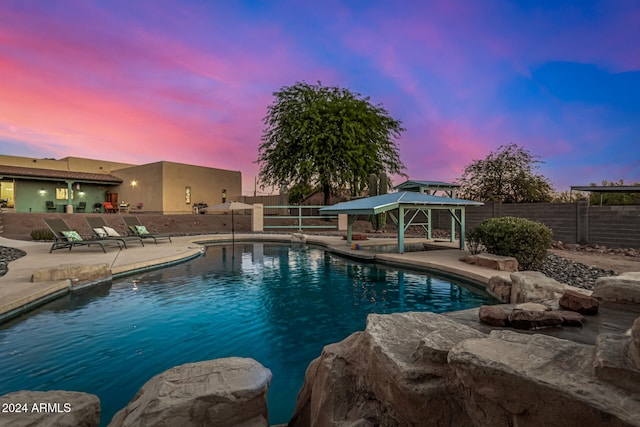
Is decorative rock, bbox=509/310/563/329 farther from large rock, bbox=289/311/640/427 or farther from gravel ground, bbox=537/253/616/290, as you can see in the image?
gravel ground, bbox=537/253/616/290

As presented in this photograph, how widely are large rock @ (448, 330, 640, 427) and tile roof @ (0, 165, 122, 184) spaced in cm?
2855

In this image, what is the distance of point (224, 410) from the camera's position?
2047mm

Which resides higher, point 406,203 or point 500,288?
point 406,203

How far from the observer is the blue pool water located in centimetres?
363

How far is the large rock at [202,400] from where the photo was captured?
1928mm

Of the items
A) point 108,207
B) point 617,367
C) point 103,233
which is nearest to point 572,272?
point 617,367

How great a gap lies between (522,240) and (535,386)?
8103 millimetres

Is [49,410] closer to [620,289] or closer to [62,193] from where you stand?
[620,289]

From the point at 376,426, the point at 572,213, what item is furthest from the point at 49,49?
the point at 572,213

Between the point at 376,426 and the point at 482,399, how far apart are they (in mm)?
774

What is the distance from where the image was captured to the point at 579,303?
3.21 metres

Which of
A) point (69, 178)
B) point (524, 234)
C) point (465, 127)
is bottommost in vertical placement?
point (524, 234)

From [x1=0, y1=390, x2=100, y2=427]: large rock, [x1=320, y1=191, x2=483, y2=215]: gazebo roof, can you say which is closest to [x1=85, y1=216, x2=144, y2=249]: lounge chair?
[x1=320, y1=191, x2=483, y2=215]: gazebo roof

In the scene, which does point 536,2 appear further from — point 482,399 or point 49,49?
point 49,49
